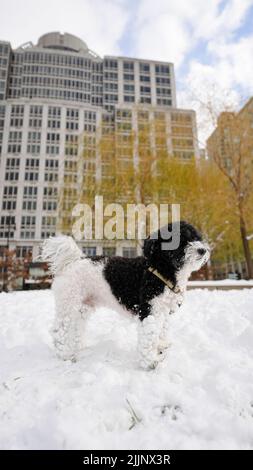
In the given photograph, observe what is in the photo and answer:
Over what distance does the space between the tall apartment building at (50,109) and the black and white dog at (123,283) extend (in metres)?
33.4

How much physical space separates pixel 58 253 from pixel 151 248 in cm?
119

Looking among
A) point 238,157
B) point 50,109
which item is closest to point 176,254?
point 238,157

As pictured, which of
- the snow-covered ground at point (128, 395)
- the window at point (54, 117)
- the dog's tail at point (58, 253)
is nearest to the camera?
the snow-covered ground at point (128, 395)

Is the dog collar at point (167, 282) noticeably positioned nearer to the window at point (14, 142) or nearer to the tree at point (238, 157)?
the tree at point (238, 157)

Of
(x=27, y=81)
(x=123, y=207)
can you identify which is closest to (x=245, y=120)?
(x=123, y=207)

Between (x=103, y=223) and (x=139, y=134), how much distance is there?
6708mm

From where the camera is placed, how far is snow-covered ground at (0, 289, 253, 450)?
1814 mm

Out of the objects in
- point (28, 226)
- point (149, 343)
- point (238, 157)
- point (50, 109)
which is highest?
Answer: point (50, 109)

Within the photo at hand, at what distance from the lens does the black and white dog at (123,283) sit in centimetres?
296

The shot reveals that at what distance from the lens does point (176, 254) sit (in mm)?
3105

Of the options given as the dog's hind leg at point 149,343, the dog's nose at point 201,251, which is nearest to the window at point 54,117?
the dog's nose at point 201,251
